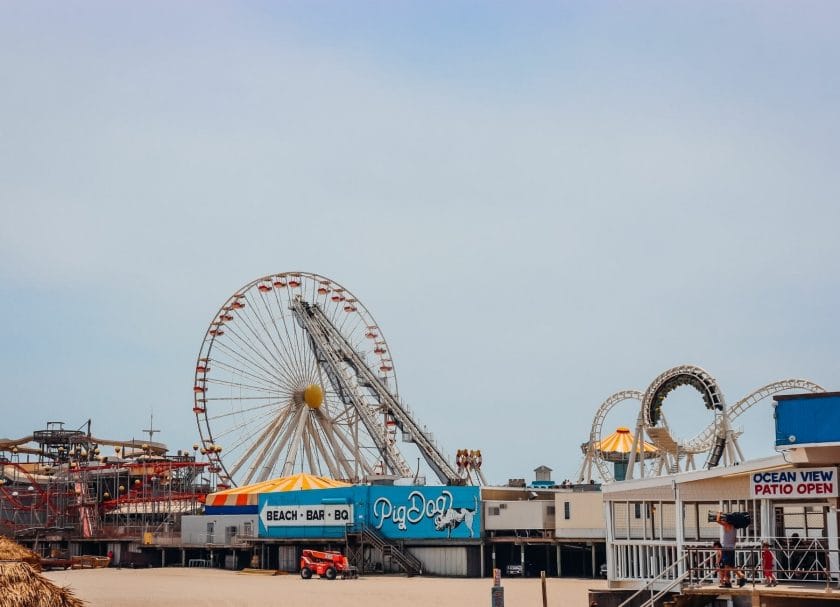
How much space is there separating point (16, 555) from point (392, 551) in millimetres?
35675

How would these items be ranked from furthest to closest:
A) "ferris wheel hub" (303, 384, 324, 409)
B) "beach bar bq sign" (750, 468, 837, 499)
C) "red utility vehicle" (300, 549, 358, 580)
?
"ferris wheel hub" (303, 384, 324, 409) < "red utility vehicle" (300, 549, 358, 580) < "beach bar bq sign" (750, 468, 837, 499)

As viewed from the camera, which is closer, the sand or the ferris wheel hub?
the sand

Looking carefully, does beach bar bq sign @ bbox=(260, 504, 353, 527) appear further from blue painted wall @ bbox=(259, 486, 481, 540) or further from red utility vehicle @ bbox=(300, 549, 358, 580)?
red utility vehicle @ bbox=(300, 549, 358, 580)

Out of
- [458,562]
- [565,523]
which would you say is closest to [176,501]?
[458,562]

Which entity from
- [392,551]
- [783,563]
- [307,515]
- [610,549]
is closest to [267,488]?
[307,515]

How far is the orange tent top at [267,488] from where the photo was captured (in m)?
69.8

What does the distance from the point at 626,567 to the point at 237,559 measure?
4372 centimetres

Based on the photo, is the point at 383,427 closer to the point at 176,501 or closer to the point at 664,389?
the point at 176,501

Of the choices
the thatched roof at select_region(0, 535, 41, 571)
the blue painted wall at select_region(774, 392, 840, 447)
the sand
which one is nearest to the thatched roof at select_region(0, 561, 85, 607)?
the thatched roof at select_region(0, 535, 41, 571)

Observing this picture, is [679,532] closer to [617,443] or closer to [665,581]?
[665,581]

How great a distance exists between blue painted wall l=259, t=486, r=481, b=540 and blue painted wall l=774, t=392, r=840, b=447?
34919mm

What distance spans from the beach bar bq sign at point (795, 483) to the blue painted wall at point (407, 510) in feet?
110

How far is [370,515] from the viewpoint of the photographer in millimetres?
62250

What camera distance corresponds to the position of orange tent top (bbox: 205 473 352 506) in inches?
2746
